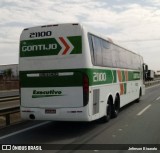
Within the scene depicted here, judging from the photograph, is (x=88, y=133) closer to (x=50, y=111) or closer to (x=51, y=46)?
(x=50, y=111)

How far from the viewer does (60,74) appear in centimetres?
1069

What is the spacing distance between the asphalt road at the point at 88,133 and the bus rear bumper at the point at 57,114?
19.3 inches

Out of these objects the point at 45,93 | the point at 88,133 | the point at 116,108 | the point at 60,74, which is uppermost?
the point at 60,74

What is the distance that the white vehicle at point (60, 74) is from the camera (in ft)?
34.5

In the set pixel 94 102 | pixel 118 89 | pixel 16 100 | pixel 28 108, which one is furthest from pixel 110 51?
pixel 16 100

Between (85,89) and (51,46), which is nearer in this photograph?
(85,89)

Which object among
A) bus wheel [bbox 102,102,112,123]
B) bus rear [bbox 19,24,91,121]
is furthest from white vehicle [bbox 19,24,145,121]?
bus wheel [bbox 102,102,112,123]

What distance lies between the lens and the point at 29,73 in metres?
11.1

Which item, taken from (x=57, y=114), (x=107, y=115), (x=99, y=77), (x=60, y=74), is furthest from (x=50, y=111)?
(x=107, y=115)

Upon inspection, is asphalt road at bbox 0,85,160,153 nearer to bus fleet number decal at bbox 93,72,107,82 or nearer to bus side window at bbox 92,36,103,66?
bus fleet number decal at bbox 93,72,107,82

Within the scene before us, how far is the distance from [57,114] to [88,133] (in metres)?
1.10

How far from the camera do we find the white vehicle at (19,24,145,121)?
34.5 feet

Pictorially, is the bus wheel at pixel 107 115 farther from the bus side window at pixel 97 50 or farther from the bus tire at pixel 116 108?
the bus side window at pixel 97 50

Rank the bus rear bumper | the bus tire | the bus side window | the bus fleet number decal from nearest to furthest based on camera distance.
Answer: the bus rear bumper, the bus fleet number decal, the bus side window, the bus tire
